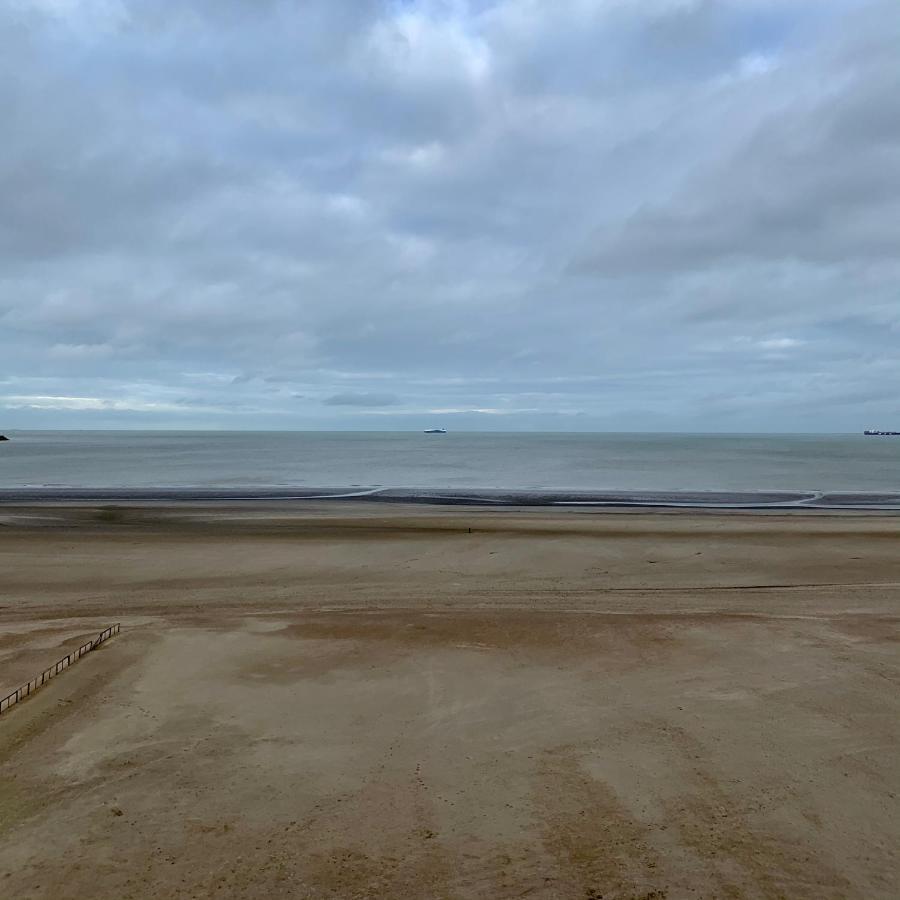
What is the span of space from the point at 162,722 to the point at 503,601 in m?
9.68

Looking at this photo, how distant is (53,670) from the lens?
11.0 metres

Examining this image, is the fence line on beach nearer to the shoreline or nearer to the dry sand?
the dry sand

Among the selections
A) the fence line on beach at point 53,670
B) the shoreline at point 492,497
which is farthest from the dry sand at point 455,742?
the shoreline at point 492,497

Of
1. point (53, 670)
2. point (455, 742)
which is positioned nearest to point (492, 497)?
point (53, 670)

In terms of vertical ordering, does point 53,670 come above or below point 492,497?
below

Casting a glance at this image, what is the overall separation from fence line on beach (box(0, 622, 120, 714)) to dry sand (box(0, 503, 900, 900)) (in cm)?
26

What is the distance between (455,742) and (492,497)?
121ft

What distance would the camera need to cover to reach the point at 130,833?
6441mm

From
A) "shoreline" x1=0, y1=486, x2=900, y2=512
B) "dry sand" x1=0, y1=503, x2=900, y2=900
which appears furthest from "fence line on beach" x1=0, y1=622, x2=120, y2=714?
"shoreline" x1=0, y1=486, x2=900, y2=512

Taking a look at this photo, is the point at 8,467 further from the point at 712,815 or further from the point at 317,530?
the point at 712,815

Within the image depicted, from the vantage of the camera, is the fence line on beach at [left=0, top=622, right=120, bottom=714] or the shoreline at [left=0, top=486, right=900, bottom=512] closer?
the fence line on beach at [left=0, top=622, right=120, bottom=714]

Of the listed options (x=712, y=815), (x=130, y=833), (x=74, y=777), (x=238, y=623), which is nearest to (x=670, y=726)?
(x=712, y=815)

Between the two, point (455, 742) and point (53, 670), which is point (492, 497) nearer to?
point (53, 670)

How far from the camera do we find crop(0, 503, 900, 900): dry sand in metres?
5.95
